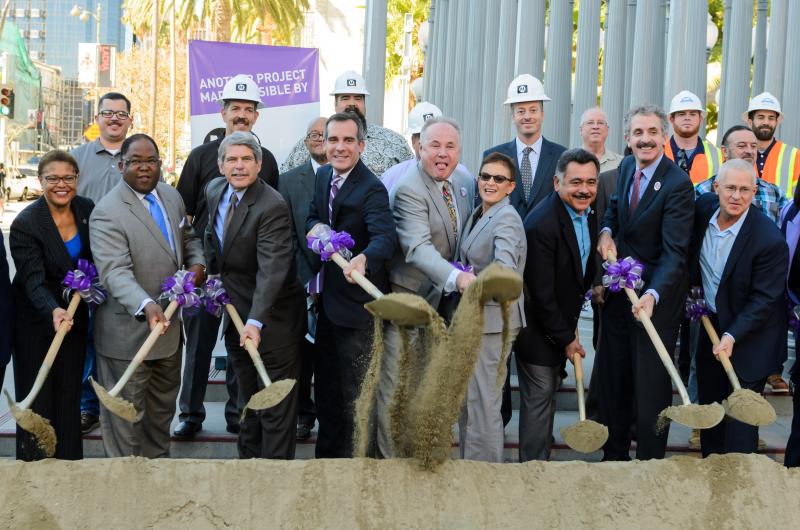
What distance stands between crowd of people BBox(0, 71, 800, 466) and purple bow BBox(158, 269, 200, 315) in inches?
4.3

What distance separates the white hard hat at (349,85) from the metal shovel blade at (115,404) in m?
3.48

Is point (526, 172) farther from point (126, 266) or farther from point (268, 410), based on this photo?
point (126, 266)

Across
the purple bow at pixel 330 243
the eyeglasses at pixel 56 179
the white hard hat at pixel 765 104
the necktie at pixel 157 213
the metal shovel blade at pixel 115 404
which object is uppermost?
the white hard hat at pixel 765 104

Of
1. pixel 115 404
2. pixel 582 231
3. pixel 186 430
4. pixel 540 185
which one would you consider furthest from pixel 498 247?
pixel 186 430

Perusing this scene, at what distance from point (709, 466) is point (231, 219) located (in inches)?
119

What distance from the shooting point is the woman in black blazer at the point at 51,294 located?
619 centimetres

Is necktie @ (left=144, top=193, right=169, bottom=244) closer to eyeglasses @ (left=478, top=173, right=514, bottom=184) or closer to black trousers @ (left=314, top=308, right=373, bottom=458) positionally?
black trousers @ (left=314, top=308, right=373, bottom=458)

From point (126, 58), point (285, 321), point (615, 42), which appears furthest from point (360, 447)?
point (126, 58)

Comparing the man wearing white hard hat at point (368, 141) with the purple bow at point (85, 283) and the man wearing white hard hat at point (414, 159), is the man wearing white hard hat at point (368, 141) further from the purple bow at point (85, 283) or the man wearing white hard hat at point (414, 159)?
the purple bow at point (85, 283)

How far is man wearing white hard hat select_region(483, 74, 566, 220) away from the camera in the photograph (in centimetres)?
730

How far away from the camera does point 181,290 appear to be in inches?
243

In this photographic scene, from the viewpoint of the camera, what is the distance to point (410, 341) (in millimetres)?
5328

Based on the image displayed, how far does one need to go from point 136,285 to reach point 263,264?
739 mm

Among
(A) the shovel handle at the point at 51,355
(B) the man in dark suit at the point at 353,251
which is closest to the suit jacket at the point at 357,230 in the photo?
(B) the man in dark suit at the point at 353,251
